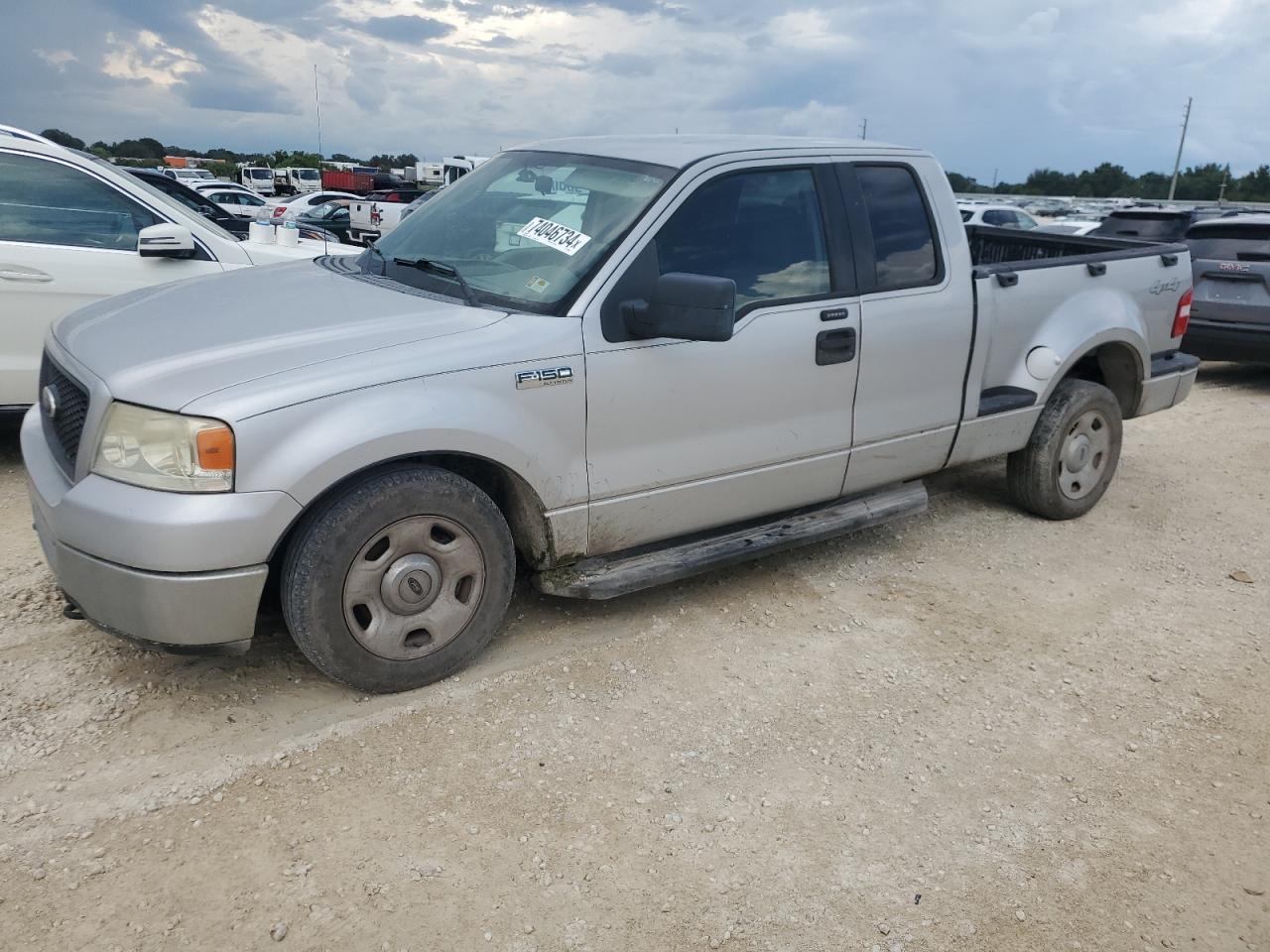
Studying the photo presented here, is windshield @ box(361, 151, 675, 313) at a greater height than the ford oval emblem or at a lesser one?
greater

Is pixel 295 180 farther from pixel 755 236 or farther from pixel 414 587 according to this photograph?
pixel 414 587

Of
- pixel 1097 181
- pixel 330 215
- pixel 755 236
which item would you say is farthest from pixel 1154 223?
pixel 1097 181

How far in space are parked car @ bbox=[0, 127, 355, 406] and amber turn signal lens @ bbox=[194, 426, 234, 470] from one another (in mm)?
3057

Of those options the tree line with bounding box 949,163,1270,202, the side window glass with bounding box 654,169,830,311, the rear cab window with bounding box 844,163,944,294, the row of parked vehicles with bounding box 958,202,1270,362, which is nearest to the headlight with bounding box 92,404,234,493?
the side window glass with bounding box 654,169,830,311

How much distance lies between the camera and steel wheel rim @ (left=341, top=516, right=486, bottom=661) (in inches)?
129

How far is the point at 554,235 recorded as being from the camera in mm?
3795

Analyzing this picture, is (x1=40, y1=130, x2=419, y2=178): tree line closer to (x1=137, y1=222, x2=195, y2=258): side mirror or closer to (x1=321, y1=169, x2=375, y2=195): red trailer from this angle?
(x1=321, y1=169, x2=375, y2=195): red trailer

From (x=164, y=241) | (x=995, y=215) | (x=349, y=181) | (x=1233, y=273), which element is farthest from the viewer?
(x=349, y=181)

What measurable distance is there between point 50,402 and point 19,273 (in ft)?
7.72

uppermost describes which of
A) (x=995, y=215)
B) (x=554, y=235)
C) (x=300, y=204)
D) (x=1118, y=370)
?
(x=554, y=235)

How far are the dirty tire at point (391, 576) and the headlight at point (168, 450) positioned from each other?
34cm

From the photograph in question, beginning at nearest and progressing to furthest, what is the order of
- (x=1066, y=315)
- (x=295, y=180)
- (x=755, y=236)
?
(x=755, y=236) → (x=1066, y=315) → (x=295, y=180)

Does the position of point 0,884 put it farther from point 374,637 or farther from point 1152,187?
point 1152,187

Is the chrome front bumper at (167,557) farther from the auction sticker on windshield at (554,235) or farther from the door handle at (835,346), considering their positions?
the door handle at (835,346)
